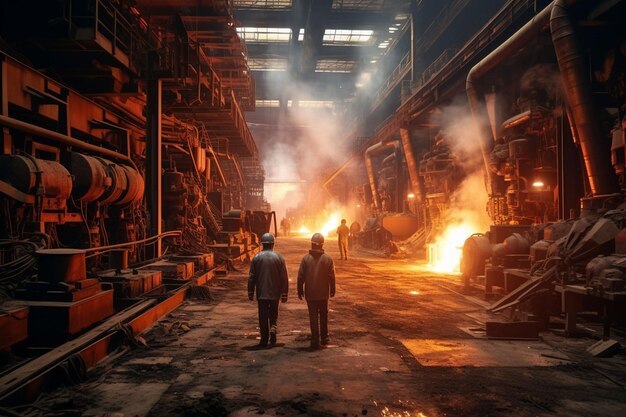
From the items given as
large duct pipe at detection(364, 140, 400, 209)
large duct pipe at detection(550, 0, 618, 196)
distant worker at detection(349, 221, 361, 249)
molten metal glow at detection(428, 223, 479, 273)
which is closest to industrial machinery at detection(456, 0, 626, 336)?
large duct pipe at detection(550, 0, 618, 196)

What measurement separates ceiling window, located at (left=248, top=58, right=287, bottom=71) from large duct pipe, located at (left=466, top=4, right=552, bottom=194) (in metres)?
27.7

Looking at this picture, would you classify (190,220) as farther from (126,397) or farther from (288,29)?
(288,29)

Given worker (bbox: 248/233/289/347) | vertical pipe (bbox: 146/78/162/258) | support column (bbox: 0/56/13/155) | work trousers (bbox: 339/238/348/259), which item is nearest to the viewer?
worker (bbox: 248/233/289/347)

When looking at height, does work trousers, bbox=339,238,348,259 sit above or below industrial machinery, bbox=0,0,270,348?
below

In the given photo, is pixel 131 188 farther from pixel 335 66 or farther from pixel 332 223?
pixel 335 66

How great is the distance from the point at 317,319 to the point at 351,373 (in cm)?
112

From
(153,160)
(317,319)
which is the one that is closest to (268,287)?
(317,319)

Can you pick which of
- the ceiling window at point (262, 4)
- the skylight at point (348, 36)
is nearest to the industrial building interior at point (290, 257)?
the ceiling window at point (262, 4)

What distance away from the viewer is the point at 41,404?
3658 millimetres

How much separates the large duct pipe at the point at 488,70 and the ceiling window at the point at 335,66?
1036 inches

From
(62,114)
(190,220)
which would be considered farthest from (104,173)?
(190,220)

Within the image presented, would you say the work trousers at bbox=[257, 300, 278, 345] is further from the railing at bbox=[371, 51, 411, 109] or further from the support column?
the railing at bbox=[371, 51, 411, 109]

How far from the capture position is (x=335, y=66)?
4134cm

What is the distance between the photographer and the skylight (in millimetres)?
33562
